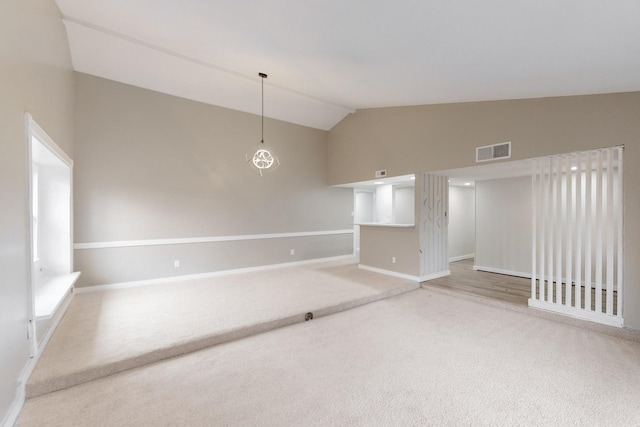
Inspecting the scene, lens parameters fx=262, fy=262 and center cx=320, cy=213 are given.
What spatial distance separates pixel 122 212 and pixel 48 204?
93 cm

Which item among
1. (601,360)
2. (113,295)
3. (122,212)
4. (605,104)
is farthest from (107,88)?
(601,360)

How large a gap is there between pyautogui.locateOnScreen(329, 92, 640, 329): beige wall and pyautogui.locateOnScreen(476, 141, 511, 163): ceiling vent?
7cm

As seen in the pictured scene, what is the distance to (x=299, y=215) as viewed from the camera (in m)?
6.49

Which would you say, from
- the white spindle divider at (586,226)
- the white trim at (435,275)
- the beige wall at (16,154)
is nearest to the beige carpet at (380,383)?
the white spindle divider at (586,226)

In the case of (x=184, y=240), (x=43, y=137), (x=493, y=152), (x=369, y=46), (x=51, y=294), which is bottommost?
(x=51, y=294)

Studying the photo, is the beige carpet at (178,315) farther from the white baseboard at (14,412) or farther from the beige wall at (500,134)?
the beige wall at (500,134)

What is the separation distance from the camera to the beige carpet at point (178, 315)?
2.31 m

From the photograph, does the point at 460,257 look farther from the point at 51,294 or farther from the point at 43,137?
the point at 43,137

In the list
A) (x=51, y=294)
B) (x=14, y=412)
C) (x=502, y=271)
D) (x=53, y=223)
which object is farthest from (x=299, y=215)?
(x=14, y=412)

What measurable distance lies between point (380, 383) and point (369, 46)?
10.1 feet

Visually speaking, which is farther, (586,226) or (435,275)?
(435,275)

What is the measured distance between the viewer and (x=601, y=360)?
244 cm

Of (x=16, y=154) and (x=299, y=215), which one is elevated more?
(x=16, y=154)

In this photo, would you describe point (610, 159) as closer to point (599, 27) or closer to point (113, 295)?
point (599, 27)
